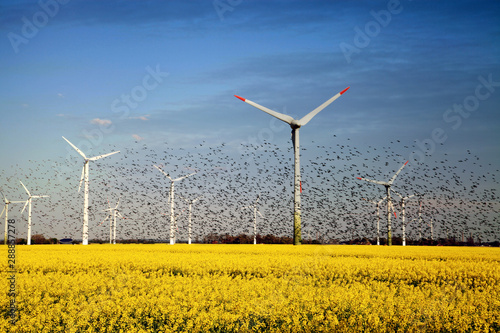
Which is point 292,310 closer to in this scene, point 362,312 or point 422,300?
point 362,312

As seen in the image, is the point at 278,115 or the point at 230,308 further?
the point at 278,115

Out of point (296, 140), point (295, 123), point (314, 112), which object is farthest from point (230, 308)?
point (314, 112)

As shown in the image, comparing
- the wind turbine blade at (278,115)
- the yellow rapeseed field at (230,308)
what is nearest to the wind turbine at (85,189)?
the wind turbine blade at (278,115)

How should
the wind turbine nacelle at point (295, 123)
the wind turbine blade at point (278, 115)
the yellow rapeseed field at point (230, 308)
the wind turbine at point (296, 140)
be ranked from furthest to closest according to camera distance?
the wind turbine nacelle at point (295, 123) → the wind turbine blade at point (278, 115) → the wind turbine at point (296, 140) → the yellow rapeseed field at point (230, 308)

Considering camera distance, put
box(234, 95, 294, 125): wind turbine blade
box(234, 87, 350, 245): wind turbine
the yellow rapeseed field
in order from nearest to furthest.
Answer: the yellow rapeseed field → box(234, 87, 350, 245): wind turbine → box(234, 95, 294, 125): wind turbine blade

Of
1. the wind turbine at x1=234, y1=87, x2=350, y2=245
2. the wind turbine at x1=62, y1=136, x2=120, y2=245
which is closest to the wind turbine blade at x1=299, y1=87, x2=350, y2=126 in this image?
the wind turbine at x1=234, y1=87, x2=350, y2=245

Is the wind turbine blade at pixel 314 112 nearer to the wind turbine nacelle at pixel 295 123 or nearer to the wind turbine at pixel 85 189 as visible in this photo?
the wind turbine nacelle at pixel 295 123

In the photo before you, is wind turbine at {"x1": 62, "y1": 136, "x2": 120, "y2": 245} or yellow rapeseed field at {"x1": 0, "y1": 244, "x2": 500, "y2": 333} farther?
wind turbine at {"x1": 62, "y1": 136, "x2": 120, "y2": 245}

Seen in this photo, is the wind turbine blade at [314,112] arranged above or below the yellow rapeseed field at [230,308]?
above

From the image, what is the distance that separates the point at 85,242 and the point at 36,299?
45.9 meters

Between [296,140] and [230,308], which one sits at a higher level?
[296,140]

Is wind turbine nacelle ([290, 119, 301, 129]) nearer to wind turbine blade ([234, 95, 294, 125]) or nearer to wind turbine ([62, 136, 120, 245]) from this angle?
wind turbine blade ([234, 95, 294, 125])

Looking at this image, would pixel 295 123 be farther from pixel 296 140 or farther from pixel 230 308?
pixel 230 308

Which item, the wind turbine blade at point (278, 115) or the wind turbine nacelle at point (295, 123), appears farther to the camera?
the wind turbine nacelle at point (295, 123)
